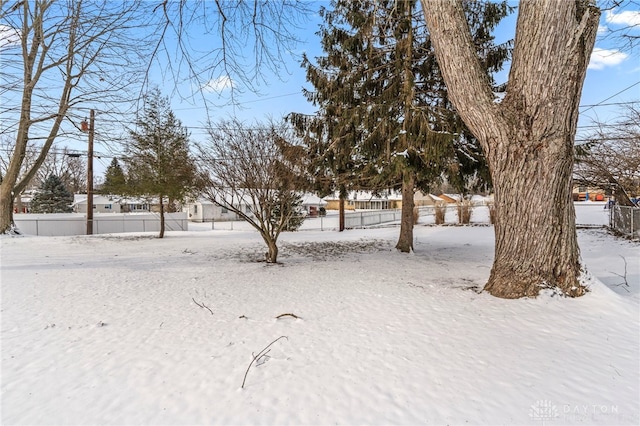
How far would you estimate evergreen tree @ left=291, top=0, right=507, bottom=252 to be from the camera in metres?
7.33

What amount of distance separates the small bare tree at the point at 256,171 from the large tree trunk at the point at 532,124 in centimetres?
413

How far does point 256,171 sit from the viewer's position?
23.3ft

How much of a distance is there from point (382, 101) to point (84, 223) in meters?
17.9

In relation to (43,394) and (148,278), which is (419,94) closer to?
(148,278)

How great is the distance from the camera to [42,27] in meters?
5.69

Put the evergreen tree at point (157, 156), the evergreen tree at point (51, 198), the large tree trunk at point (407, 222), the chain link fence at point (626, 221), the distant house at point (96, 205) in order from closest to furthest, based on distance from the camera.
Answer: the large tree trunk at point (407, 222)
the chain link fence at point (626, 221)
the evergreen tree at point (157, 156)
the evergreen tree at point (51, 198)
the distant house at point (96, 205)

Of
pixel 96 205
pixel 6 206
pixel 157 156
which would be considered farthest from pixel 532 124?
pixel 96 205

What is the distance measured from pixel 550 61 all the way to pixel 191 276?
244 inches

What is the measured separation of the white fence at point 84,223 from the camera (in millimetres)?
16828

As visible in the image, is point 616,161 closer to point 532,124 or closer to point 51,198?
point 532,124

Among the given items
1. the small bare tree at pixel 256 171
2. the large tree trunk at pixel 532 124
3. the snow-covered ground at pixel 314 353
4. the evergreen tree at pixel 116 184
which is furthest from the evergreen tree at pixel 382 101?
the evergreen tree at pixel 116 184

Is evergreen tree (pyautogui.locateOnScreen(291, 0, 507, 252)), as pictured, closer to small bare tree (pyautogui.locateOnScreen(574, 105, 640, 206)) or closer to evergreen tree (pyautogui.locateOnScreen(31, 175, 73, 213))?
small bare tree (pyautogui.locateOnScreen(574, 105, 640, 206))

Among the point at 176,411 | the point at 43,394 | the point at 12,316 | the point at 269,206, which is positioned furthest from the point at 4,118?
the point at 176,411

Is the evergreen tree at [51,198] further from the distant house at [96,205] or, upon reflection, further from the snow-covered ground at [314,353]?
the snow-covered ground at [314,353]
